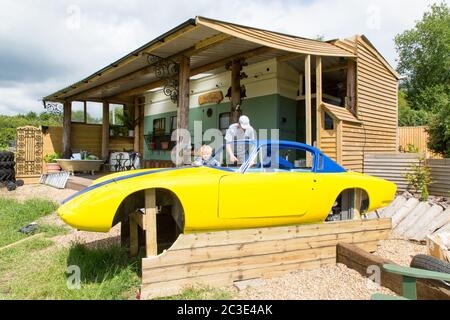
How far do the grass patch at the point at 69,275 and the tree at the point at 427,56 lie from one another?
34.0 meters

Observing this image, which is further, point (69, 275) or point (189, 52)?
point (189, 52)

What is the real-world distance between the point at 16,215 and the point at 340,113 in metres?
7.22

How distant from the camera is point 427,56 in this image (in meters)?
33.8

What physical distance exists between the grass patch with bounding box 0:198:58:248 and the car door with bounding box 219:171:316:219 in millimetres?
3745

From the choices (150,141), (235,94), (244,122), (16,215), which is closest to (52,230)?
(16,215)

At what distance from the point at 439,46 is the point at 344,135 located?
114ft

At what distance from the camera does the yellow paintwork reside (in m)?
2.84

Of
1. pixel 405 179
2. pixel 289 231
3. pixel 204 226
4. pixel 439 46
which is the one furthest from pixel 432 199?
pixel 439 46

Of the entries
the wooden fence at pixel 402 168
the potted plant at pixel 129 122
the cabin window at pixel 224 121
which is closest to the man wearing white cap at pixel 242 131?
the wooden fence at pixel 402 168

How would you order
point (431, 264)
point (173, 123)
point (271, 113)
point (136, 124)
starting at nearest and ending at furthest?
1. point (431, 264)
2. point (271, 113)
3. point (173, 123)
4. point (136, 124)

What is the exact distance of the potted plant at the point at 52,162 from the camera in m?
12.2

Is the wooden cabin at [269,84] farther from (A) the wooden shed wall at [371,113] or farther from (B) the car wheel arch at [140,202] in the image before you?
(B) the car wheel arch at [140,202]

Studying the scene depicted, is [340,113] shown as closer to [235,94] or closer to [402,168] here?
[402,168]

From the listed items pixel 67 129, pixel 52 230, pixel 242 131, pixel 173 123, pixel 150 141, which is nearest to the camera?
pixel 52 230
